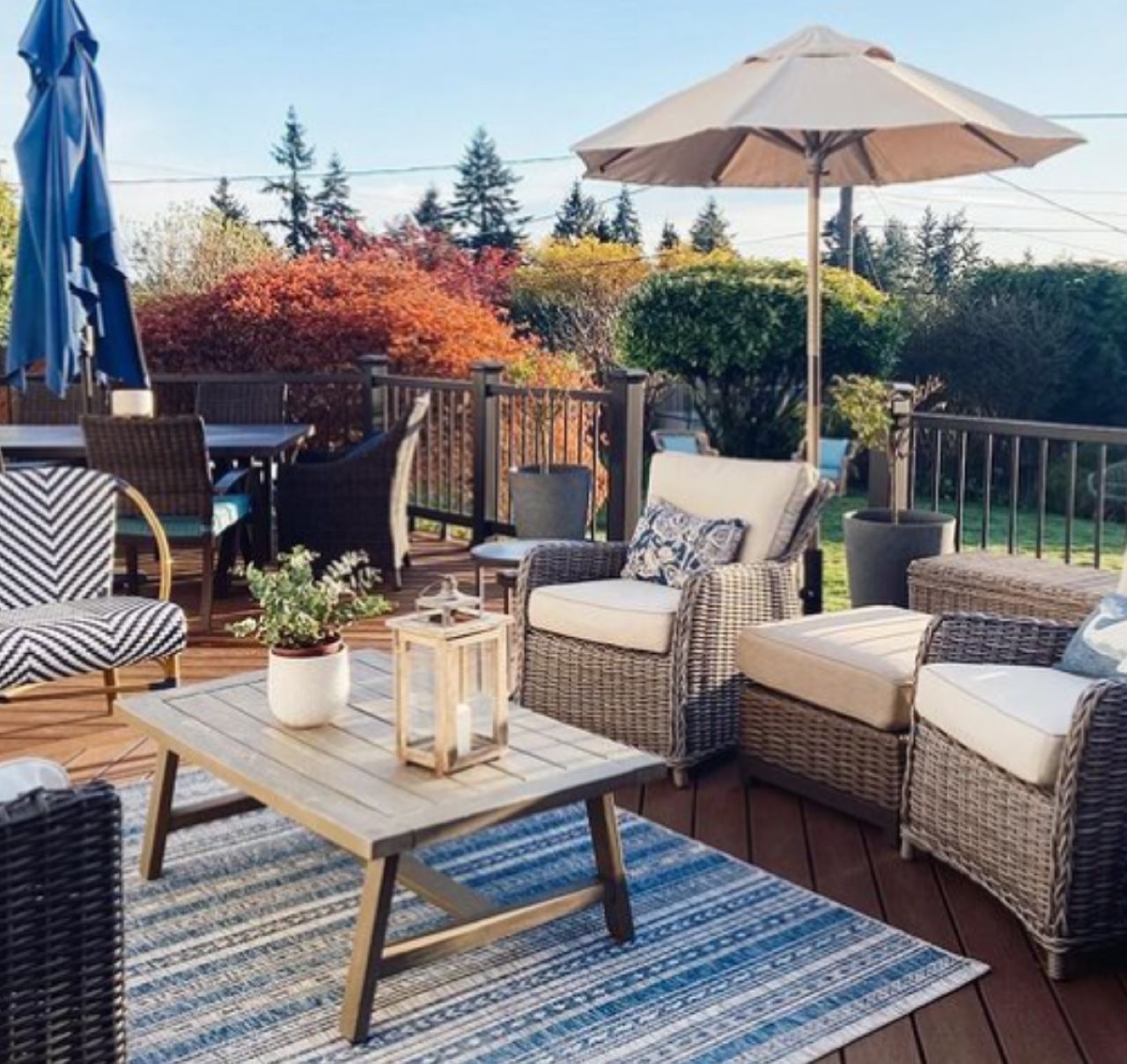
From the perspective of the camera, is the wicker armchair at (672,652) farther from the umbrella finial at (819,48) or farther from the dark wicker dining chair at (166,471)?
the dark wicker dining chair at (166,471)

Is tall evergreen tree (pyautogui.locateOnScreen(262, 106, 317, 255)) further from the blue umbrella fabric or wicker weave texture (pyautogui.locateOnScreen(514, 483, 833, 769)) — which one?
wicker weave texture (pyautogui.locateOnScreen(514, 483, 833, 769))

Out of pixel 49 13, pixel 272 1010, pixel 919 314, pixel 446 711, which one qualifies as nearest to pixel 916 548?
pixel 446 711

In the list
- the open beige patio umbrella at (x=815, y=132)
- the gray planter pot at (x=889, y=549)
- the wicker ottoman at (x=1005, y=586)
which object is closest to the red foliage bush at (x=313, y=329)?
the open beige patio umbrella at (x=815, y=132)

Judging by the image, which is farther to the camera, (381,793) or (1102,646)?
(1102,646)

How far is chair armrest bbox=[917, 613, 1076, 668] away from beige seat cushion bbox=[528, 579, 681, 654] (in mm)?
862

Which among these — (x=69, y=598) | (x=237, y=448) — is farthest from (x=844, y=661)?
(x=237, y=448)

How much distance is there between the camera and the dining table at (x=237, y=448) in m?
5.63

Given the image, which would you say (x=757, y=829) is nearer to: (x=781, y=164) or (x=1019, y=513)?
(x=781, y=164)

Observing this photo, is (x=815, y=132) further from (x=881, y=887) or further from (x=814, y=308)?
(x=881, y=887)

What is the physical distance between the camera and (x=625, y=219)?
25641 mm

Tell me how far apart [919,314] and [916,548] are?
25.1 feet

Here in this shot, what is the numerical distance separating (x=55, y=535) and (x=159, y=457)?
1073mm

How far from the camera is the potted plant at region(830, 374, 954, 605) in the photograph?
4.73 metres

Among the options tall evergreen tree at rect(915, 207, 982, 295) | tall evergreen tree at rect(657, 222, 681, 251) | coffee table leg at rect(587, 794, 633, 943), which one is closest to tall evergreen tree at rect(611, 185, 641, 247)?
tall evergreen tree at rect(657, 222, 681, 251)
